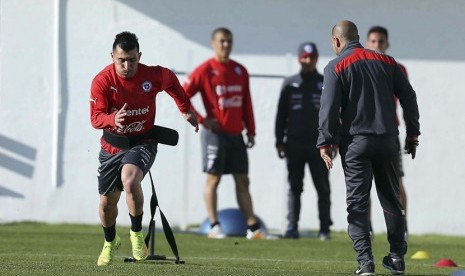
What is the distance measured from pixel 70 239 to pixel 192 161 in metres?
3.13

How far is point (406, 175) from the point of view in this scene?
54.3 ft

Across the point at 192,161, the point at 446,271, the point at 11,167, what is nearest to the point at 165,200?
the point at 192,161

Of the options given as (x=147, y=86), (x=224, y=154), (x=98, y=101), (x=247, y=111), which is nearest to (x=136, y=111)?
(x=147, y=86)

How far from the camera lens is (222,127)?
14672 mm

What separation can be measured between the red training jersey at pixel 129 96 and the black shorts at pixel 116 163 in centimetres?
8

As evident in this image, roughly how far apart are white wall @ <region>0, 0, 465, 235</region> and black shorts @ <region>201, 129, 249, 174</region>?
6.27 ft

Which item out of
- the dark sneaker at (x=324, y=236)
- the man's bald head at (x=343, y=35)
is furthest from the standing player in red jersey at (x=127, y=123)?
the dark sneaker at (x=324, y=236)

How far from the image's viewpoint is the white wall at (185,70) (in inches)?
648

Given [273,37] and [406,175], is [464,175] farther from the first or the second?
[273,37]

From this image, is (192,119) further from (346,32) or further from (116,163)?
(346,32)

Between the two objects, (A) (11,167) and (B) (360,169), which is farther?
(A) (11,167)

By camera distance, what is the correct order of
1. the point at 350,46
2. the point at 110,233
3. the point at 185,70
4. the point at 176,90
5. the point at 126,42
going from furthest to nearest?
1. the point at 185,70
2. the point at 176,90
3. the point at 110,233
4. the point at 126,42
5. the point at 350,46

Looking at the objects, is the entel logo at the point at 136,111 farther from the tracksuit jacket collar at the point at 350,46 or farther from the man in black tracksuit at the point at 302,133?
the man in black tracksuit at the point at 302,133

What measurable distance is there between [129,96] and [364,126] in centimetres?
210
